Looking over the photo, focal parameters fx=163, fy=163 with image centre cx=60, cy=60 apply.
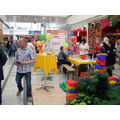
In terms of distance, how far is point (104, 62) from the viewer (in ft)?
17.4

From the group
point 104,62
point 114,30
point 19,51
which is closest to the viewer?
point 19,51

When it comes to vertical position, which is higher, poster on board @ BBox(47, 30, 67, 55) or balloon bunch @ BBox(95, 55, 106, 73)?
poster on board @ BBox(47, 30, 67, 55)

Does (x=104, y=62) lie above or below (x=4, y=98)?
above

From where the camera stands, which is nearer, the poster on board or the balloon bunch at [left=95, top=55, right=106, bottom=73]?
the balloon bunch at [left=95, top=55, right=106, bottom=73]

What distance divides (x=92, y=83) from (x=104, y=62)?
7.68 feet

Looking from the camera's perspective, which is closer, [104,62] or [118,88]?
[118,88]

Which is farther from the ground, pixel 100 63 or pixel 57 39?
pixel 57 39

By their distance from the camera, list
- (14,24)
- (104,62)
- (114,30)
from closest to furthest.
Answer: (104,62) → (114,30) → (14,24)

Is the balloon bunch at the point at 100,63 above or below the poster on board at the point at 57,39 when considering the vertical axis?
below

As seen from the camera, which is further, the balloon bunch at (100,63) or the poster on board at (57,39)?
the poster on board at (57,39)

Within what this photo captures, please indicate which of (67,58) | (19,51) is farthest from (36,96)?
(67,58)

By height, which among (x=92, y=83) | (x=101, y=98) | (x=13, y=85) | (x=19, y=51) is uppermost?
(x=19, y=51)

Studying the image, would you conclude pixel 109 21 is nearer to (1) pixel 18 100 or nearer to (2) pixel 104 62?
(2) pixel 104 62

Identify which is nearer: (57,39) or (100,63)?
(100,63)
